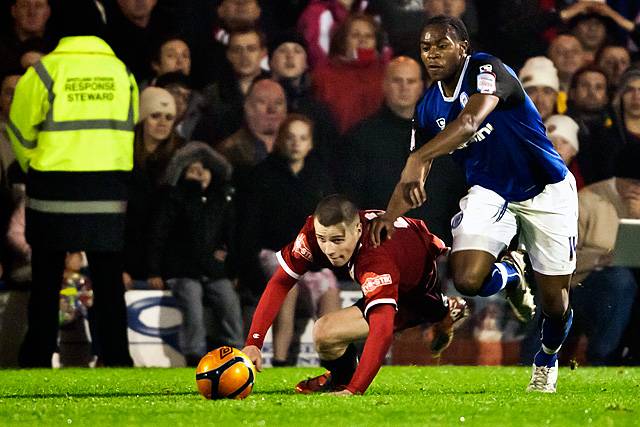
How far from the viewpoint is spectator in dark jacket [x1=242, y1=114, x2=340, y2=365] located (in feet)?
33.0

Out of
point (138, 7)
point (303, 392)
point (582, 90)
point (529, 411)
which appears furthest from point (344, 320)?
point (582, 90)

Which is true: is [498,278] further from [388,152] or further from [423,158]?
[388,152]

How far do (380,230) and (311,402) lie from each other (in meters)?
0.90

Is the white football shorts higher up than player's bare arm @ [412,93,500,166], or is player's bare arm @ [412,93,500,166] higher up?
player's bare arm @ [412,93,500,166]

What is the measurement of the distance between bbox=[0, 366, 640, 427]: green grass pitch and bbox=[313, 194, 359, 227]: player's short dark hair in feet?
2.86

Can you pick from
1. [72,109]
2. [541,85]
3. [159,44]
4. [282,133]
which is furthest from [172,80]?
[541,85]

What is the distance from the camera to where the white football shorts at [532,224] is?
23.4ft

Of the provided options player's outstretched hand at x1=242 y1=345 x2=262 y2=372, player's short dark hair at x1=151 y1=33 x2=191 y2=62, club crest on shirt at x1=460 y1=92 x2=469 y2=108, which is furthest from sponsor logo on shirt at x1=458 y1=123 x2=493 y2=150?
player's short dark hair at x1=151 y1=33 x2=191 y2=62

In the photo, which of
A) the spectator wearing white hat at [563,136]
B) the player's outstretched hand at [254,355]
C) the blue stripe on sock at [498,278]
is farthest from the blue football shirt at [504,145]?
the spectator wearing white hat at [563,136]

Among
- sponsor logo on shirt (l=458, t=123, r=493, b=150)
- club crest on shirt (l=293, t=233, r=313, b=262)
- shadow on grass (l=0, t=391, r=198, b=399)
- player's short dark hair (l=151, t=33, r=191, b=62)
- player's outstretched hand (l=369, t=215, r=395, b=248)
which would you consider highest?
player's short dark hair (l=151, t=33, r=191, b=62)

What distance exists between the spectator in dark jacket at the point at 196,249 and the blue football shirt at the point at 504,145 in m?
3.09

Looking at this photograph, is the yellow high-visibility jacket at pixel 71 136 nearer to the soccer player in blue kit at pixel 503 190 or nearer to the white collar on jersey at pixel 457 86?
the soccer player in blue kit at pixel 503 190

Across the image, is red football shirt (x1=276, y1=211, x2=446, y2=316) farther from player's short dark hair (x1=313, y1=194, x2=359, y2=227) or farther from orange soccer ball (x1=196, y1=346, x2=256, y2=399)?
orange soccer ball (x1=196, y1=346, x2=256, y2=399)

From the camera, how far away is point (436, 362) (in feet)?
34.4
